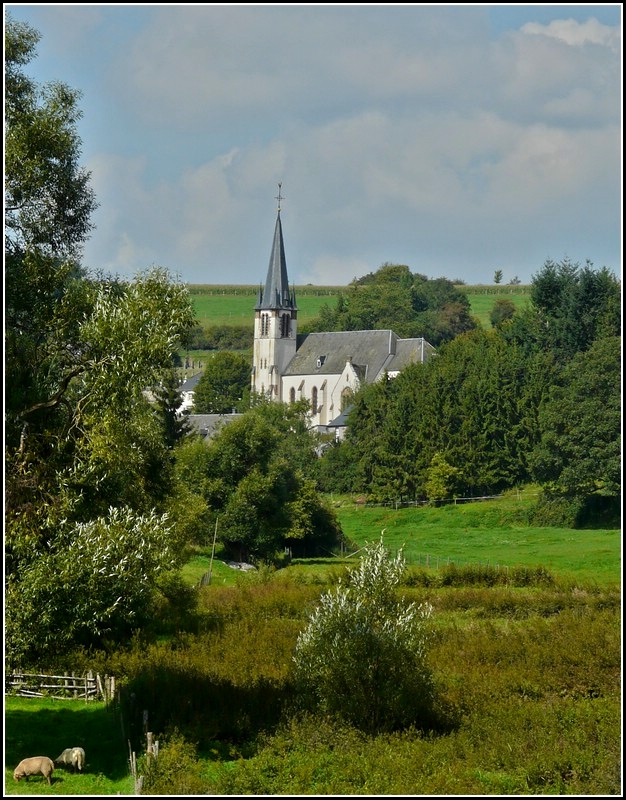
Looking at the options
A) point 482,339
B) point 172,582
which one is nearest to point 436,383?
point 482,339

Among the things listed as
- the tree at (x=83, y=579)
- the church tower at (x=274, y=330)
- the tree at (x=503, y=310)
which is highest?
the tree at (x=503, y=310)

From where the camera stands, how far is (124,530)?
76.3 ft

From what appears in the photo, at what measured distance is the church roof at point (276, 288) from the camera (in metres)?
138

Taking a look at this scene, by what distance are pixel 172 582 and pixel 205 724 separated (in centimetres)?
1223

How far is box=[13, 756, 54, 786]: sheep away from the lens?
2089cm

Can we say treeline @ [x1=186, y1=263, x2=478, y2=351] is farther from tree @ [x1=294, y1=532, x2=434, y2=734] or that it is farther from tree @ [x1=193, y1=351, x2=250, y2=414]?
tree @ [x1=294, y1=532, x2=434, y2=734]

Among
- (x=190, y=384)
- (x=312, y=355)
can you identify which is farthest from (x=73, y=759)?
(x=190, y=384)

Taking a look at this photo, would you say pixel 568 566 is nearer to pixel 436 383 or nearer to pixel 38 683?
pixel 38 683

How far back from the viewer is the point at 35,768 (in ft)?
68.6

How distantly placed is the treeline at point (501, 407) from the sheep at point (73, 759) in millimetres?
53329

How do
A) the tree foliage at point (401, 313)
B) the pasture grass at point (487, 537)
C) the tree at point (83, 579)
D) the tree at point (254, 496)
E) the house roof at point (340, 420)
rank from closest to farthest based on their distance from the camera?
the tree at point (83, 579) < the pasture grass at point (487, 537) < the tree at point (254, 496) < the house roof at point (340, 420) < the tree foliage at point (401, 313)

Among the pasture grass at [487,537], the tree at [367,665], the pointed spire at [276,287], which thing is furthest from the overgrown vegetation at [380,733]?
the pointed spire at [276,287]

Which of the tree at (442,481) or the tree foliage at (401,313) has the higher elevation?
the tree foliage at (401,313)

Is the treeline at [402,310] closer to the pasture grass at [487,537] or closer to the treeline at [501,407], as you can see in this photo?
the treeline at [501,407]
